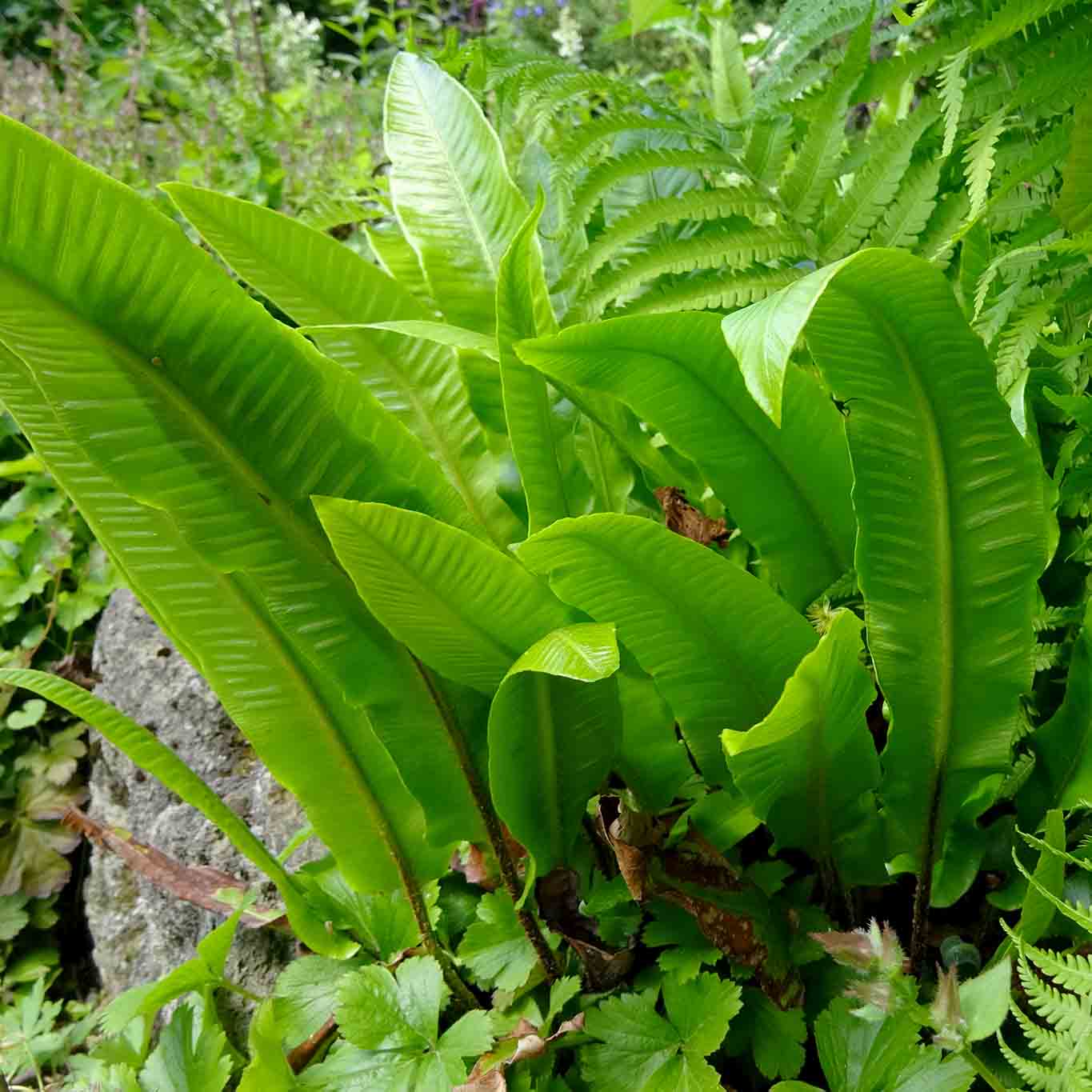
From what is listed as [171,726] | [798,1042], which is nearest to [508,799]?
[798,1042]

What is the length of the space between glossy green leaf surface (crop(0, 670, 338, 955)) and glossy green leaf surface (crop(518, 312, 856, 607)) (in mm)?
429

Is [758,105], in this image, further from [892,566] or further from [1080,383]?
[892,566]

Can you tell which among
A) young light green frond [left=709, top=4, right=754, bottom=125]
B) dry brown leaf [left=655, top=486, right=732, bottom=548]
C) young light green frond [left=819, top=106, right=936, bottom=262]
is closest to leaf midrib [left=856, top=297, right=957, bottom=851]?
dry brown leaf [left=655, top=486, right=732, bottom=548]

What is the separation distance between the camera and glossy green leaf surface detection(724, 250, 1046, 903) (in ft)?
1.68

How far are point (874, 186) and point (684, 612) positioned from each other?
0.41 meters

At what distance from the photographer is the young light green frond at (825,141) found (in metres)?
0.74

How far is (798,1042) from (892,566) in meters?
0.32

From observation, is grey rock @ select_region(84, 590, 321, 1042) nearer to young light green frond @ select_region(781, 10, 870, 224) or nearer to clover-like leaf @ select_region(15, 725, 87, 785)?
clover-like leaf @ select_region(15, 725, 87, 785)

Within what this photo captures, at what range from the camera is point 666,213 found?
78cm

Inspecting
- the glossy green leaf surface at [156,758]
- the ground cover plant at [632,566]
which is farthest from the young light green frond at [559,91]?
the glossy green leaf surface at [156,758]

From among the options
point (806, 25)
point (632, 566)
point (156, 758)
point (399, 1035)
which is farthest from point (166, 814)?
point (806, 25)

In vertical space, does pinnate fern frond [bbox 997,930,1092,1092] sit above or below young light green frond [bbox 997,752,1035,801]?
above

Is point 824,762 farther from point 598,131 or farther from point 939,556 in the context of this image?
point 598,131

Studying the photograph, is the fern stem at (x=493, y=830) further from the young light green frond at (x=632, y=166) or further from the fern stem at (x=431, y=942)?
the young light green frond at (x=632, y=166)
